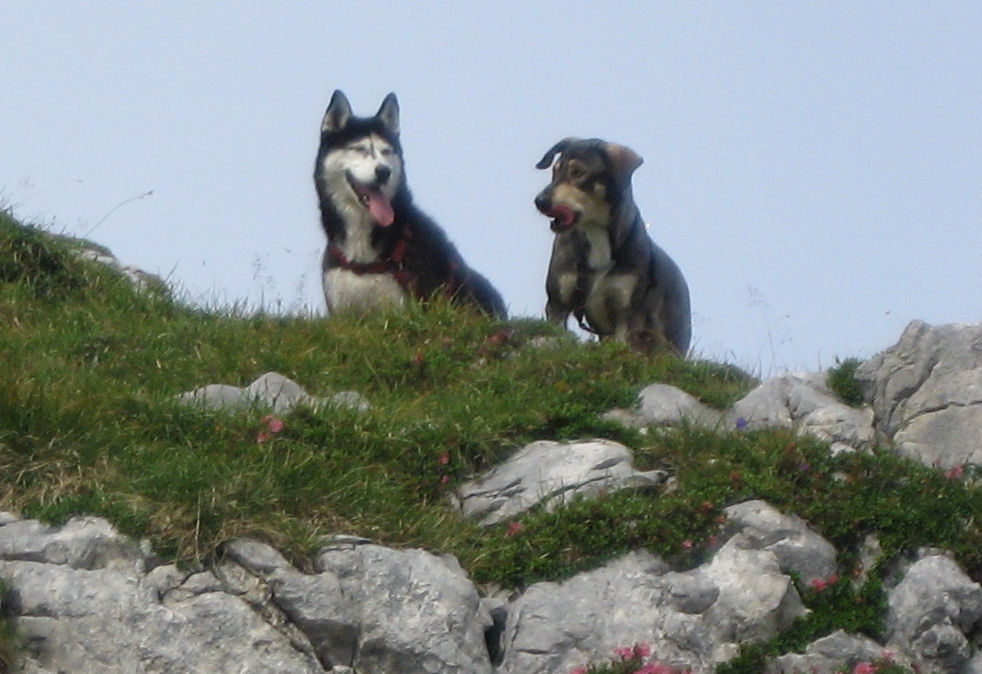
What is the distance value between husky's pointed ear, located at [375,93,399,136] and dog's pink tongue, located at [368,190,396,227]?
64 centimetres

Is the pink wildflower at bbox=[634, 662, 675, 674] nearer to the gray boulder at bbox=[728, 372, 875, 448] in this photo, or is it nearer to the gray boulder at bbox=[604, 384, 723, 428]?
the gray boulder at bbox=[604, 384, 723, 428]

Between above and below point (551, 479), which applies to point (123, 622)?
below

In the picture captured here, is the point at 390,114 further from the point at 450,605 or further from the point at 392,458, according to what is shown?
the point at 450,605

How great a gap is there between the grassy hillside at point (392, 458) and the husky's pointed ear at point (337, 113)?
2.71 meters

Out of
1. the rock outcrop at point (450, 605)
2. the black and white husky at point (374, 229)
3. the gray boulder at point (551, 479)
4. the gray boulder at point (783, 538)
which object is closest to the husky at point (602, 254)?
the black and white husky at point (374, 229)

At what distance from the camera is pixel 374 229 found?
1209 cm

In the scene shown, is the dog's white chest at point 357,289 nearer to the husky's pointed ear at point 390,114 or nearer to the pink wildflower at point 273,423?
the husky's pointed ear at point 390,114

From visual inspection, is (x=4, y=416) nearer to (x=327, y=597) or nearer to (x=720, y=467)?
(x=327, y=597)

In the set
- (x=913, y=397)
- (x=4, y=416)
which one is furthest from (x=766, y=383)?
(x=4, y=416)

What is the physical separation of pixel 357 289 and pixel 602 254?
164 cm

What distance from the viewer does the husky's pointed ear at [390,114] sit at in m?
12.5

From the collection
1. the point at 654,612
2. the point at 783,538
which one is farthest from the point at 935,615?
the point at 654,612

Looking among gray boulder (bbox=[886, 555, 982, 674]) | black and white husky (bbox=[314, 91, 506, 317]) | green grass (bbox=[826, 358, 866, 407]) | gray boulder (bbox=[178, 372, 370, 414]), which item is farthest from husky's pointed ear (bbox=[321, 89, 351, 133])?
gray boulder (bbox=[886, 555, 982, 674])

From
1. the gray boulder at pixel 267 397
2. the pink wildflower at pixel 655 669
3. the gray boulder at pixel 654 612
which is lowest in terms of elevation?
the pink wildflower at pixel 655 669
